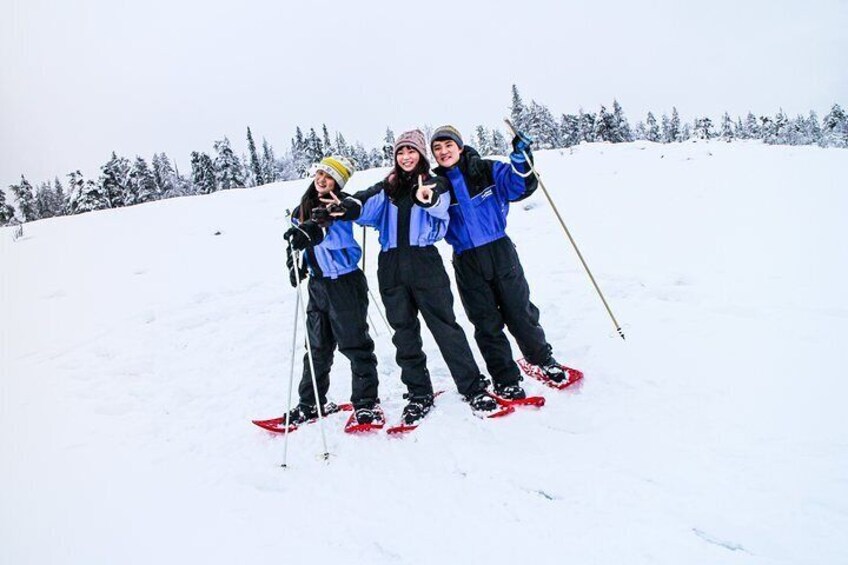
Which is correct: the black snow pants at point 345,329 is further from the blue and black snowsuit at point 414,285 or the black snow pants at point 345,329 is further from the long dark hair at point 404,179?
the long dark hair at point 404,179

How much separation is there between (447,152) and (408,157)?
14.4 inches

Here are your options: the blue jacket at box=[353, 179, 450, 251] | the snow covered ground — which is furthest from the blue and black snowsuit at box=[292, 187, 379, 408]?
the snow covered ground

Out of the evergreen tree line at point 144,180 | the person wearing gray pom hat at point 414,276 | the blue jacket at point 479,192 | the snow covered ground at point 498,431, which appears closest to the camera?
the snow covered ground at point 498,431

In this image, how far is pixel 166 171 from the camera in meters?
68.4

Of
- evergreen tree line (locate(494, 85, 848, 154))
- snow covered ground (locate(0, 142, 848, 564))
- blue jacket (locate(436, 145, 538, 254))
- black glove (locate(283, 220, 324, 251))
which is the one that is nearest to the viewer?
snow covered ground (locate(0, 142, 848, 564))

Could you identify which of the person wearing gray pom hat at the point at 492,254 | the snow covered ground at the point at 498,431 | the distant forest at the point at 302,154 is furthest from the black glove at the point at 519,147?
the distant forest at the point at 302,154

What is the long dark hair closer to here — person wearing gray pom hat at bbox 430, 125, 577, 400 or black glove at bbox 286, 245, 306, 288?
person wearing gray pom hat at bbox 430, 125, 577, 400

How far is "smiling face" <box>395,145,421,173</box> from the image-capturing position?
4.01 metres

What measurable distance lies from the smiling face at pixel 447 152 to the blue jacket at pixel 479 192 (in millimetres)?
51

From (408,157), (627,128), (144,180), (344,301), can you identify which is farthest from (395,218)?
(627,128)

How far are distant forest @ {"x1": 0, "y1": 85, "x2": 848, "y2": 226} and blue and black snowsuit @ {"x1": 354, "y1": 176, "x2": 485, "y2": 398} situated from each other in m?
22.5

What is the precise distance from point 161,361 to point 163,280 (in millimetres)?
3170

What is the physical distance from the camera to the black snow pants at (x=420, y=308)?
3992mm

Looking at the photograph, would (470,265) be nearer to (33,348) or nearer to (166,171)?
(33,348)
